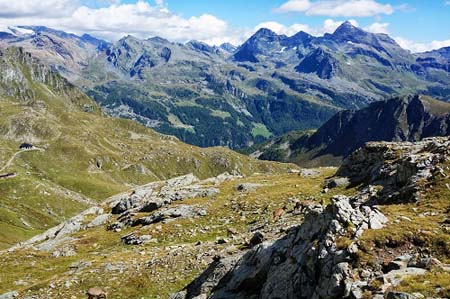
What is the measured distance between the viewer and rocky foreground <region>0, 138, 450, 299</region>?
22.6 meters

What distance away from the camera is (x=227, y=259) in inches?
1384

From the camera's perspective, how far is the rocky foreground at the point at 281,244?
22625 mm

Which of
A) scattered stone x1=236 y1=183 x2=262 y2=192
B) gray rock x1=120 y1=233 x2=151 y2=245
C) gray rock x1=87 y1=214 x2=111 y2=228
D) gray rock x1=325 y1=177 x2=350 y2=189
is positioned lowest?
gray rock x1=87 y1=214 x2=111 y2=228

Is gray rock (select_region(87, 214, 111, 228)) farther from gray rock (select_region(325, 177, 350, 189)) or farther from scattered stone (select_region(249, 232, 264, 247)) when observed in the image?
scattered stone (select_region(249, 232, 264, 247))

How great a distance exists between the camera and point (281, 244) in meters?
30.7

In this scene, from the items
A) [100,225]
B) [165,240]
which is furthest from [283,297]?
[100,225]

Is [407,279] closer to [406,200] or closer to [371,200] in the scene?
[406,200]

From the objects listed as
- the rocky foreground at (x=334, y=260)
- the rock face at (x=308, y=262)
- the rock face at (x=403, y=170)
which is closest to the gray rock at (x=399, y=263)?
the rocky foreground at (x=334, y=260)

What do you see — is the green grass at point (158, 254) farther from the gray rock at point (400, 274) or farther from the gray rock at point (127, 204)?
the gray rock at point (400, 274)

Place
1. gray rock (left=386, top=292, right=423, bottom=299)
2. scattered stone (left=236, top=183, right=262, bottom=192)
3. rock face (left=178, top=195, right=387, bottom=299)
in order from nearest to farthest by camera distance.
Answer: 1. gray rock (left=386, top=292, right=423, bottom=299)
2. rock face (left=178, top=195, right=387, bottom=299)
3. scattered stone (left=236, top=183, right=262, bottom=192)

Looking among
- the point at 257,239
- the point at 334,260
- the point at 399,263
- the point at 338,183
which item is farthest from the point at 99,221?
the point at 399,263

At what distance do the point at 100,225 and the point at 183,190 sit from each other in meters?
16.9

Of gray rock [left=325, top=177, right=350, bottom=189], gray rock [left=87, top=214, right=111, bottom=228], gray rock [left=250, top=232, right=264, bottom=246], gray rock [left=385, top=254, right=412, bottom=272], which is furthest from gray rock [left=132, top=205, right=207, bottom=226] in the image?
gray rock [left=385, top=254, right=412, bottom=272]

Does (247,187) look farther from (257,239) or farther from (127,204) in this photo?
(257,239)
